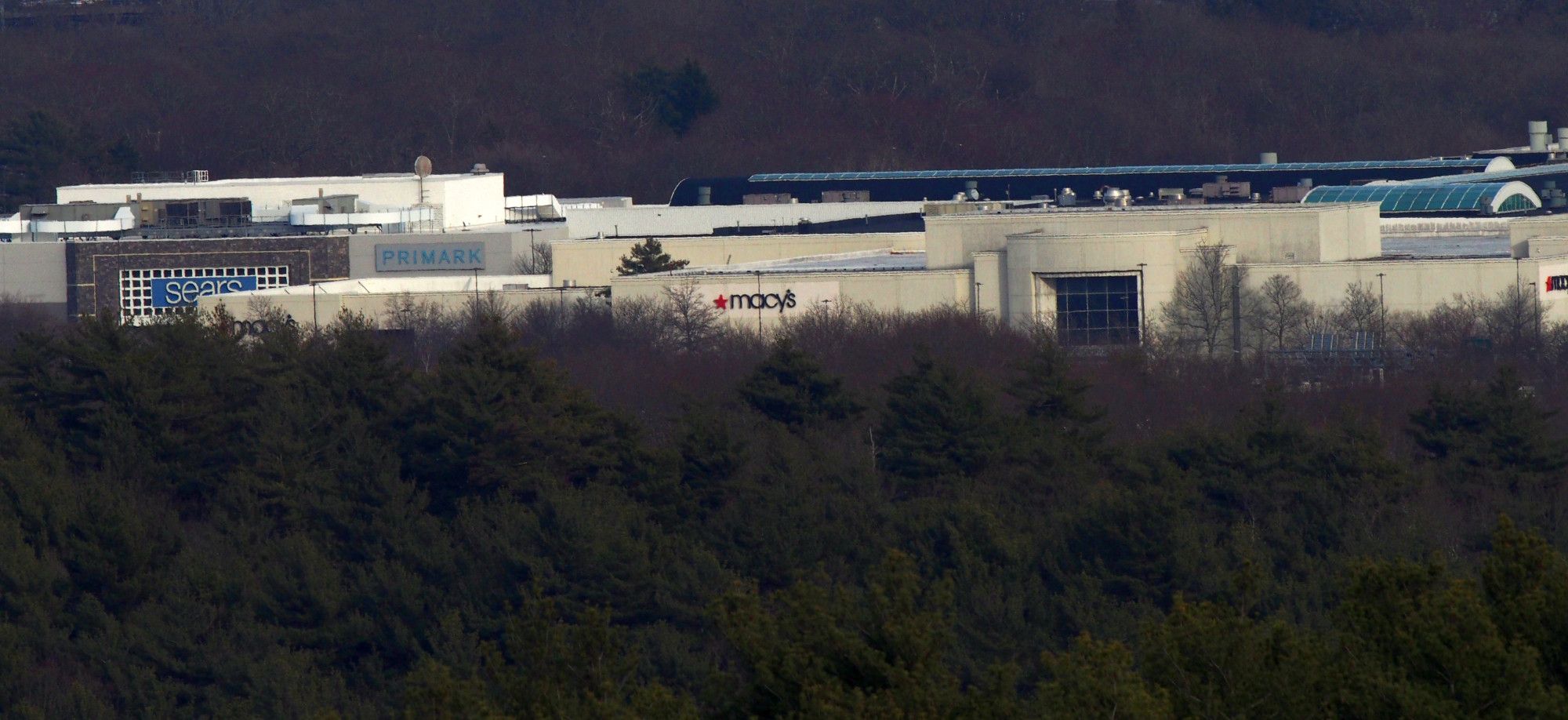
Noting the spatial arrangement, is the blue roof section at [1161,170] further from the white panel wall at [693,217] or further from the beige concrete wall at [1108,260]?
the beige concrete wall at [1108,260]

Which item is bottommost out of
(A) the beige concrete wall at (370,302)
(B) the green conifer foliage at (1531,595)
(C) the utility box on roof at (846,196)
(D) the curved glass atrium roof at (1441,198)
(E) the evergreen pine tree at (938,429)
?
(B) the green conifer foliage at (1531,595)

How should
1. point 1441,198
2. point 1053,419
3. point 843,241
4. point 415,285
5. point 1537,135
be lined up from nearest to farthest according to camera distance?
point 1053,419 → point 415,285 → point 843,241 → point 1441,198 → point 1537,135

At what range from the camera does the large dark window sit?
191ft

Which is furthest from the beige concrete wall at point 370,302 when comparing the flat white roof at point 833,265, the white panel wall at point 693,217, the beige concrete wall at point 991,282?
the white panel wall at point 693,217

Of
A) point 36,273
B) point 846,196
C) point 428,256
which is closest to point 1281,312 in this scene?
point 428,256

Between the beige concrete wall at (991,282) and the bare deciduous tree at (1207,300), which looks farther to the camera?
the beige concrete wall at (991,282)

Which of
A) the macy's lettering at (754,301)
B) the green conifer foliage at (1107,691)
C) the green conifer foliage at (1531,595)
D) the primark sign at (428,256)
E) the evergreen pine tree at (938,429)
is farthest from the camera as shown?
the primark sign at (428,256)

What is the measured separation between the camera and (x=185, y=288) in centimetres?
7738

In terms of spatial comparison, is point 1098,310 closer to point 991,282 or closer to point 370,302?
point 991,282

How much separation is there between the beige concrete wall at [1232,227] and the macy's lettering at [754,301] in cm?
391

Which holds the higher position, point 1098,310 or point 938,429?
point 1098,310

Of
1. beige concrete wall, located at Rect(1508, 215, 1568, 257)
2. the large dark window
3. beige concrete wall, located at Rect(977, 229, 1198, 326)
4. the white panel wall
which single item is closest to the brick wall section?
the white panel wall

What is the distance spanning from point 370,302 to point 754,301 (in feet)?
36.2

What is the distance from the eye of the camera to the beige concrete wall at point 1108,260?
57.9 meters
